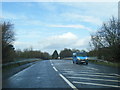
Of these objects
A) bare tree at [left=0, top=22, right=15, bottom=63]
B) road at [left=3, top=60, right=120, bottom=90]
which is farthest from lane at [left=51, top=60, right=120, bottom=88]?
bare tree at [left=0, top=22, right=15, bottom=63]

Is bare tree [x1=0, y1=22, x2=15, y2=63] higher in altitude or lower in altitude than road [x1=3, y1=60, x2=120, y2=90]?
higher

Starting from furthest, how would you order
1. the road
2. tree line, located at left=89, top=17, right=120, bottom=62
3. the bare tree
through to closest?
1. tree line, located at left=89, top=17, right=120, bottom=62
2. the bare tree
3. the road

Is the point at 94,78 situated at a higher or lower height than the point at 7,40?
lower

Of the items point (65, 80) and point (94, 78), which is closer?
point (65, 80)

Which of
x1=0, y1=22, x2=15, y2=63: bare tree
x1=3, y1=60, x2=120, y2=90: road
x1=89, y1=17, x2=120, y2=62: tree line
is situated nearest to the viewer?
x1=3, y1=60, x2=120, y2=90: road

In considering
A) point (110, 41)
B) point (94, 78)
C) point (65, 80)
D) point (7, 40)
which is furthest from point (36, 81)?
point (110, 41)

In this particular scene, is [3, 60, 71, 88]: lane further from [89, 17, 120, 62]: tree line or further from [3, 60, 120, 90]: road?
[89, 17, 120, 62]: tree line

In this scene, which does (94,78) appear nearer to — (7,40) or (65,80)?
(65,80)

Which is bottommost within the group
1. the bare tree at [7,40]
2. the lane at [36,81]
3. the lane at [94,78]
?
the lane at [94,78]

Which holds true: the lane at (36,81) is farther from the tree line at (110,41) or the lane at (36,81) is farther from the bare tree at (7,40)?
the tree line at (110,41)

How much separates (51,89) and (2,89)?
8.00 ft

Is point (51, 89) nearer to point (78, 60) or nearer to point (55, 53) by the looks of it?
point (78, 60)

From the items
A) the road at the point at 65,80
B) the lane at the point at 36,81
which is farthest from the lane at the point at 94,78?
the lane at the point at 36,81

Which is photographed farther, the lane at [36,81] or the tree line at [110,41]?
the tree line at [110,41]
